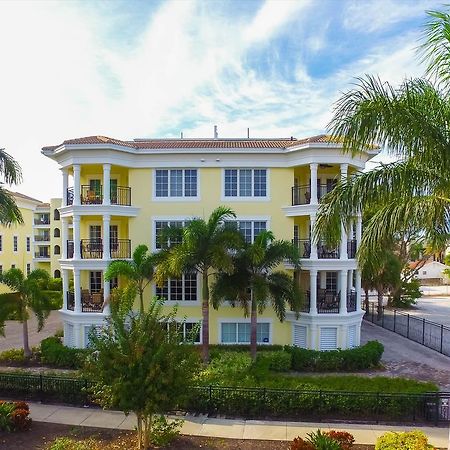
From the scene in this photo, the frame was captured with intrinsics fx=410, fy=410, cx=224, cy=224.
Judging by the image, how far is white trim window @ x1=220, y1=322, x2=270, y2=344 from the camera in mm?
20734

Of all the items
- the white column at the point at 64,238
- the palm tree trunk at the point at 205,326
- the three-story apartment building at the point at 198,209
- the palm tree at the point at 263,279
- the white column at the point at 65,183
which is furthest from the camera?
the white column at the point at 65,183

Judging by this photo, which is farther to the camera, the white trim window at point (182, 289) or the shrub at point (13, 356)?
the white trim window at point (182, 289)

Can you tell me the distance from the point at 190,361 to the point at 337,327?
38.1 feet

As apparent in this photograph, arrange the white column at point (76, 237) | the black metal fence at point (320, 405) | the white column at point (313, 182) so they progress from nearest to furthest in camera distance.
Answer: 1. the black metal fence at point (320, 405)
2. the white column at point (313, 182)
3. the white column at point (76, 237)

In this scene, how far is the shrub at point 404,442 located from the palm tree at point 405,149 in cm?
427

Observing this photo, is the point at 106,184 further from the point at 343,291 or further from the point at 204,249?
the point at 343,291

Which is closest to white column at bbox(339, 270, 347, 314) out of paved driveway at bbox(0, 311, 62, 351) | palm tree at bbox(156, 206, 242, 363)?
palm tree at bbox(156, 206, 242, 363)

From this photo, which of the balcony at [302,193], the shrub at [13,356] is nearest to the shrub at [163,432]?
the shrub at [13,356]

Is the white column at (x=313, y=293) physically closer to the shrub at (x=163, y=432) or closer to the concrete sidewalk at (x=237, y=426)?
the concrete sidewalk at (x=237, y=426)

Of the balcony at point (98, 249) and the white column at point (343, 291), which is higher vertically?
the balcony at point (98, 249)

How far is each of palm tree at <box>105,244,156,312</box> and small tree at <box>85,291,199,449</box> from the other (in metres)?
7.67

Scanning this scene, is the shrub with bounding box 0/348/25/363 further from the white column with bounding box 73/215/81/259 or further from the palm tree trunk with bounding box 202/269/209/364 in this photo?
the palm tree trunk with bounding box 202/269/209/364

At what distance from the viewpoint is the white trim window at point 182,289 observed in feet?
68.4

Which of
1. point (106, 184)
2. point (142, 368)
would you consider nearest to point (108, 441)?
point (142, 368)
